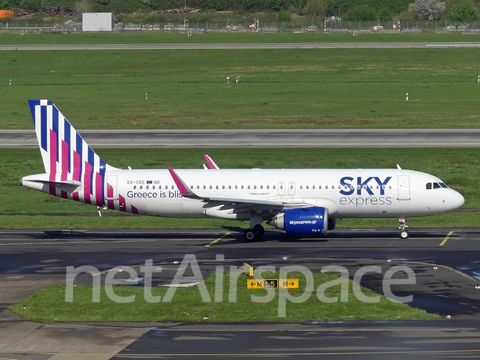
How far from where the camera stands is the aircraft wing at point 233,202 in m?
42.5

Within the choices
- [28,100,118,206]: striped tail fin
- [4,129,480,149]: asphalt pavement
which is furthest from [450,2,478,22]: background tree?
[28,100,118,206]: striped tail fin

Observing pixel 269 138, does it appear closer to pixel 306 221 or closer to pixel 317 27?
pixel 306 221

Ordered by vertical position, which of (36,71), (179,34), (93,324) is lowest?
(93,324)

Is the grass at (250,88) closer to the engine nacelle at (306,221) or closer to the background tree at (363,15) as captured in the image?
the engine nacelle at (306,221)

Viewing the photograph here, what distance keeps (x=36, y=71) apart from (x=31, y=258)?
92.4 m

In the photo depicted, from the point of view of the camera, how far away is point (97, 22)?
179 metres

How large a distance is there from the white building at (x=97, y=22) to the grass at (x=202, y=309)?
154m

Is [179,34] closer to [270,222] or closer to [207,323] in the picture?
[270,222]

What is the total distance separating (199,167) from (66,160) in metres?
18.7

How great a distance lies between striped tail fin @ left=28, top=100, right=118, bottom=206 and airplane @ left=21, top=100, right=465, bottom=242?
0.05 metres

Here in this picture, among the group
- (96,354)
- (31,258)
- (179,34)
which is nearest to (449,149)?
(31,258)

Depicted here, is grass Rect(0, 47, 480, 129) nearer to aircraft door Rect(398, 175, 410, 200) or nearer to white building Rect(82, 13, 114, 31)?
Answer: aircraft door Rect(398, 175, 410, 200)

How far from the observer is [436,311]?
28.3 m

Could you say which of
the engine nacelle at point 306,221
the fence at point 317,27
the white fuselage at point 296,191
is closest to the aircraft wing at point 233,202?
the white fuselage at point 296,191
